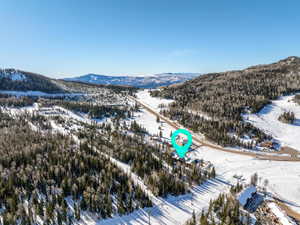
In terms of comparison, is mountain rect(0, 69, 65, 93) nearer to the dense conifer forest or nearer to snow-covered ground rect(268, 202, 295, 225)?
the dense conifer forest

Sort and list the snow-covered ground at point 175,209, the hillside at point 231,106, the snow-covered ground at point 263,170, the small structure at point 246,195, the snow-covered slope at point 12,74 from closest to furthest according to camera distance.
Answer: the snow-covered ground at point 175,209, the small structure at point 246,195, the snow-covered ground at point 263,170, the hillside at point 231,106, the snow-covered slope at point 12,74

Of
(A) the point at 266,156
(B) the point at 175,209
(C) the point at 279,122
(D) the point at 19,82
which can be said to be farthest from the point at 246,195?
(D) the point at 19,82

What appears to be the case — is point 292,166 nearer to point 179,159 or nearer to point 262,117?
point 179,159

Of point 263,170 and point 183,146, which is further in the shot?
point 183,146

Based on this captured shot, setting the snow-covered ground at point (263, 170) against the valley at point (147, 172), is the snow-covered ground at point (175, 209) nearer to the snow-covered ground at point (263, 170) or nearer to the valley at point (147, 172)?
the valley at point (147, 172)

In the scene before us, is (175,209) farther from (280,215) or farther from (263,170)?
(263,170)

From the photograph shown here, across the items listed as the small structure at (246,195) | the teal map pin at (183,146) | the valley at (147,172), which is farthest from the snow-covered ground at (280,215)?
the teal map pin at (183,146)

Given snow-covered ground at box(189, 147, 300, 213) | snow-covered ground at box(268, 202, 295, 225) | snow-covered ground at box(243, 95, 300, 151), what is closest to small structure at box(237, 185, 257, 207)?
snow-covered ground at box(268, 202, 295, 225)

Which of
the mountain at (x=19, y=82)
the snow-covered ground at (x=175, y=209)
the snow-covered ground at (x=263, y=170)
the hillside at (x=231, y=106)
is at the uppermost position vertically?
the mountain at (x=19, y=82)
